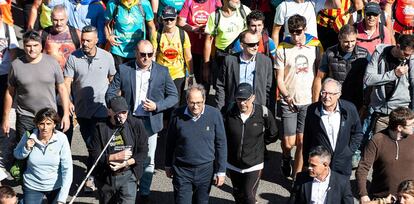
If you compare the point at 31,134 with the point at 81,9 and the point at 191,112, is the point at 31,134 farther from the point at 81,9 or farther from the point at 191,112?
the point at 81,9

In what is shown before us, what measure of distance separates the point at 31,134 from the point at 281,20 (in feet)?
13.3

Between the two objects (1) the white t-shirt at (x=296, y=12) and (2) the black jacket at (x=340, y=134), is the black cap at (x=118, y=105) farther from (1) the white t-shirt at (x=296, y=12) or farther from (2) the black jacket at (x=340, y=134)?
(1) the white t-shirt at (x=296, y=12)

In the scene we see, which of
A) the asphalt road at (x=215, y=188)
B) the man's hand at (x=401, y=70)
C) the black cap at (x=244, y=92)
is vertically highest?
the man's hand at (x=401, y=70)

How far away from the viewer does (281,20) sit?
11.2m

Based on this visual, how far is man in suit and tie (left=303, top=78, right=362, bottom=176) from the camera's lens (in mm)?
8820

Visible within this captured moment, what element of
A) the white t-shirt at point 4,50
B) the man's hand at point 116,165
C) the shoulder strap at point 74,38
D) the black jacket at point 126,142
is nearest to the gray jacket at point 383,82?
the black jacket at point 126,142

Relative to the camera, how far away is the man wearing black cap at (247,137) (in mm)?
8977

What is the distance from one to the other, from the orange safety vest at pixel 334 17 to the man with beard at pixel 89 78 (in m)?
3.59

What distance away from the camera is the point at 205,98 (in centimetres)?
995

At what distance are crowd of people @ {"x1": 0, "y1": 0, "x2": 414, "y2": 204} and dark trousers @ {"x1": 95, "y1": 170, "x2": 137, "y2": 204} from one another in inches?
0.6

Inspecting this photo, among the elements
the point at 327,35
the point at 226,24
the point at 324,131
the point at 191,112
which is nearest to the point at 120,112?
the point at 191,112

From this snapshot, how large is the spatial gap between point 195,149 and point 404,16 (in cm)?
461

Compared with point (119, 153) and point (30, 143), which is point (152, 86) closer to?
point (119, 153)

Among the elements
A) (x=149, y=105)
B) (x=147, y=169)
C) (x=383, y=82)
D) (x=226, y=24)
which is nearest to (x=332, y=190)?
(x=383, y=82)
